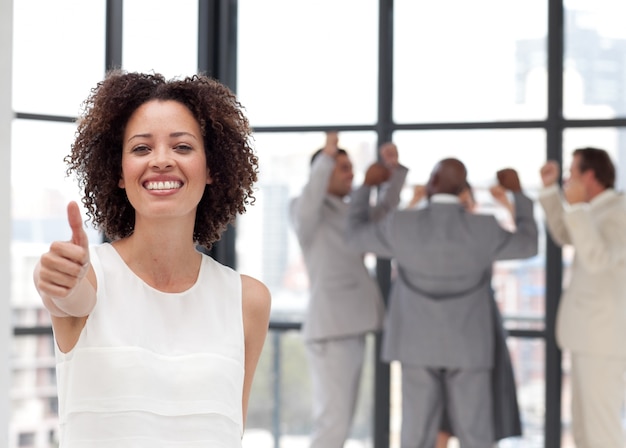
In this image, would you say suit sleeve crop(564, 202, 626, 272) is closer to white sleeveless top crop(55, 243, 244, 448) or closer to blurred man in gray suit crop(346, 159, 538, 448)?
blurred man in gray suit crop(346, 159, 538, 448)

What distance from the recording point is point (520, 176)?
4992 mm

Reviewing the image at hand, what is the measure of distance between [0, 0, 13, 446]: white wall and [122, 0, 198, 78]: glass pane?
735mm

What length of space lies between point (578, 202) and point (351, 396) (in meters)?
1.46

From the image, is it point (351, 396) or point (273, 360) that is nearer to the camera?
point (351, 396)

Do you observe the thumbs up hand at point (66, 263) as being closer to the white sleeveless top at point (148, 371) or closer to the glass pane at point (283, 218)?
the white sleeveless top at point (148, 371)

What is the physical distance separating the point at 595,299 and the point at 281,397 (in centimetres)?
182

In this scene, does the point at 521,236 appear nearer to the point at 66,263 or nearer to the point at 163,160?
the point at 163,160

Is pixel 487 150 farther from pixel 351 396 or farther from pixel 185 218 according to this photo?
pixel 185 218

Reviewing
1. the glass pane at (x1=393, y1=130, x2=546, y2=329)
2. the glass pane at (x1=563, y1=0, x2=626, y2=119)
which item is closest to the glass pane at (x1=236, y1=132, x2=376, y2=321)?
the glass pane at (x1=393, y1=130, x2=546, y2=329)

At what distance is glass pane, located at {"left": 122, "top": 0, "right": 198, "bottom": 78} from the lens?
15.1 feet

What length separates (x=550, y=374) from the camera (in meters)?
4.93

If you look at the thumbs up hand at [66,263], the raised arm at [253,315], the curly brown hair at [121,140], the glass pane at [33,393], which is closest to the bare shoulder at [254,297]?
the raised arm at [253,315]

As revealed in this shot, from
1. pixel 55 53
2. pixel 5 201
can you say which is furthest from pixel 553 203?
pixel 5 201

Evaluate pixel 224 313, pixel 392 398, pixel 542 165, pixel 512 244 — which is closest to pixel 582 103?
pixel 542 165
